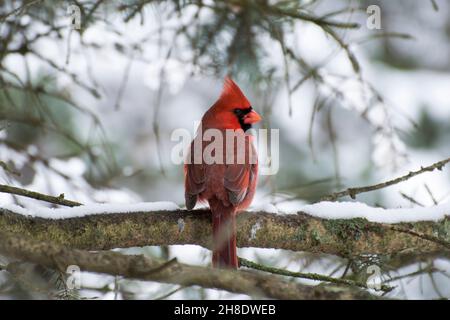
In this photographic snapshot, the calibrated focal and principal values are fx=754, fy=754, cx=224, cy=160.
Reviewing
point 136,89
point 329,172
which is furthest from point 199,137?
point 136,89

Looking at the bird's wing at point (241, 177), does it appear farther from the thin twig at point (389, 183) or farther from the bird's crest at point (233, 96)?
the thin twig at point (389, 183)

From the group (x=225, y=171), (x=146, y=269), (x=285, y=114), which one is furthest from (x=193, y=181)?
(x=285, y=114)

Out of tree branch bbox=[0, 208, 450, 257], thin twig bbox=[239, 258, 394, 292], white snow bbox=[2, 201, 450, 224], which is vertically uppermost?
white snow bbox=[2, 201, 450, 224]

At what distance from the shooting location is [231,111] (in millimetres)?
3775

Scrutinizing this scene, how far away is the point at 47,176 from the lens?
408cm

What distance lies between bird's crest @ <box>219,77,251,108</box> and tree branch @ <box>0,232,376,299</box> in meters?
1.78

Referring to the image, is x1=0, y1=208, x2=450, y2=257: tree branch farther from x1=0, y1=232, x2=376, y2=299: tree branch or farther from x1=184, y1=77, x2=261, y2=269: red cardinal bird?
x1=0, y1=232, x2=376, y2=299: tree branch

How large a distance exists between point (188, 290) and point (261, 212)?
3.43 ft

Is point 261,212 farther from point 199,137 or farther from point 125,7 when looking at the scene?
point 125,7

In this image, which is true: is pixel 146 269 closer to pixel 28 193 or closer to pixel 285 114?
pixel 28 193

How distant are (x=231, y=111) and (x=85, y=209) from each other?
1.16 metres

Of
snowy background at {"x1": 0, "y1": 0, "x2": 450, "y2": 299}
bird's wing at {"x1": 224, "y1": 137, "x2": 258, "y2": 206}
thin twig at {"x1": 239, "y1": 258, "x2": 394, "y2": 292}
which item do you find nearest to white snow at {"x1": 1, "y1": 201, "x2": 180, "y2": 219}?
bird's wing at {"x1": 224, "y1": 137, "x2": 258, "y2": 206}

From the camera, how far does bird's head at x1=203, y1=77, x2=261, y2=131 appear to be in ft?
12.3

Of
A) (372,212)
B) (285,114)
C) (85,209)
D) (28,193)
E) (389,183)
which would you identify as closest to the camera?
(28,193)
